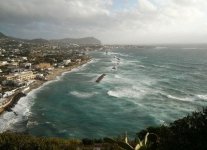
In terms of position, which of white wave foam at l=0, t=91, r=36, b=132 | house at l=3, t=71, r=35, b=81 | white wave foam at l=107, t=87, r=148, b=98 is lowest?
white wave foam at l=0, t=91, r=36, b=132

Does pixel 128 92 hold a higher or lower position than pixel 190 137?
lower

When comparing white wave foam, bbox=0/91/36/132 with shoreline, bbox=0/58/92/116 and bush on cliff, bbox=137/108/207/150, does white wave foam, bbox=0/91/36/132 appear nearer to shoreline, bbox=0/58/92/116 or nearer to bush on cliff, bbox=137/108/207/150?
shoreline, bbox=0/58/92/116

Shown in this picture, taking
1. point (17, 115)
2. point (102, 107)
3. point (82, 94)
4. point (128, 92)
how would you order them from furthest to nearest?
point (128, 92) → point (82, 94) → point (102, 107) → point (17, 115)

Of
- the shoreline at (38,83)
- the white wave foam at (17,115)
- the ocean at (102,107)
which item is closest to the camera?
the ocean at (102,107)

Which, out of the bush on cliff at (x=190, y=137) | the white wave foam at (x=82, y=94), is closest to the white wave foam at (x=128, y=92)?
the white wave foam at (x=82, y=94)

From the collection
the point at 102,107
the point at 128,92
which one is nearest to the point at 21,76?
the point at 128,92

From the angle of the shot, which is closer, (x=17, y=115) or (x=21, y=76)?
(x=17, y=115)

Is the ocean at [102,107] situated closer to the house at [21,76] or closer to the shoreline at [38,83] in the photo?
the shoreline at [38,83]

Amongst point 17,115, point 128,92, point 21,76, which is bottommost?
point 17,115

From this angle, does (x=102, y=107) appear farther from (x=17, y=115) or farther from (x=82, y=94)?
(x=17, y=115)

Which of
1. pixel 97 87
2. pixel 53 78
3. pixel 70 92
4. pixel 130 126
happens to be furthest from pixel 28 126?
pixel 53 78

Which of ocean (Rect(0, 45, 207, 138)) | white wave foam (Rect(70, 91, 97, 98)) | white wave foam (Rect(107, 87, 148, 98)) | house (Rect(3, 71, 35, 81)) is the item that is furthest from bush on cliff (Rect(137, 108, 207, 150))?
house (Rect(3, 71, 35, 81))
